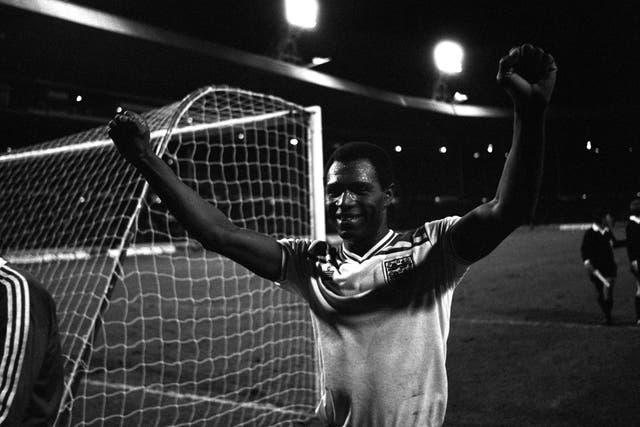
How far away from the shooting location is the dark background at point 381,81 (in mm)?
16453

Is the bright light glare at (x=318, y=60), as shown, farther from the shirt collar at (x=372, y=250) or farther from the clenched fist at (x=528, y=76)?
the clenched fist at (x=528, y=76)

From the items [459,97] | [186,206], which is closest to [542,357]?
[186,206]

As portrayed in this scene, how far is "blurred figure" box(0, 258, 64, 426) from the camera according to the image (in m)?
1.42

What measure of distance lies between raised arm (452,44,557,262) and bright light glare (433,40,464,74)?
26.9 meters

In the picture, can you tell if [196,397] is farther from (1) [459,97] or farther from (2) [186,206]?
(1) [459,97]

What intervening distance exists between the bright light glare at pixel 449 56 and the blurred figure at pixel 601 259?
21.0 m

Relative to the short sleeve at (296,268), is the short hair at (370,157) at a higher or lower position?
higher

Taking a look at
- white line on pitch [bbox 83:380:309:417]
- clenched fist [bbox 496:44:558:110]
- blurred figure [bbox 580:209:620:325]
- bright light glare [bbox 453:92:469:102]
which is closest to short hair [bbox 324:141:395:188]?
clenched fist [bbox 496:44:558:110]

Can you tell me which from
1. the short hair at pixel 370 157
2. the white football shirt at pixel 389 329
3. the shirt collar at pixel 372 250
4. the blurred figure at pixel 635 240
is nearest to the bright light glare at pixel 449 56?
the blurred figure at pixel 635 240

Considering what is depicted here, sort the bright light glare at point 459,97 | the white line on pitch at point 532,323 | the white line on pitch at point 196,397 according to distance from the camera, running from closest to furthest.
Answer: the white line on pitch at point 196,397, the white line on pitch at point 532,323, the bright light glare at point 459,97

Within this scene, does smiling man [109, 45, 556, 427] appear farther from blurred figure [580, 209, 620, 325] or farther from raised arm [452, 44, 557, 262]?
blurred figure [580, 209, 620, 325]

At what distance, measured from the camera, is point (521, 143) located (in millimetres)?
1455

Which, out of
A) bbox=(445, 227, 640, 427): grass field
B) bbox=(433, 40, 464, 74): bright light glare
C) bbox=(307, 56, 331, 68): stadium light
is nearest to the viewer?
bbox=(445, 227, 640, 427): grass field

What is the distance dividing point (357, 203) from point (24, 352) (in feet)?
3.35
